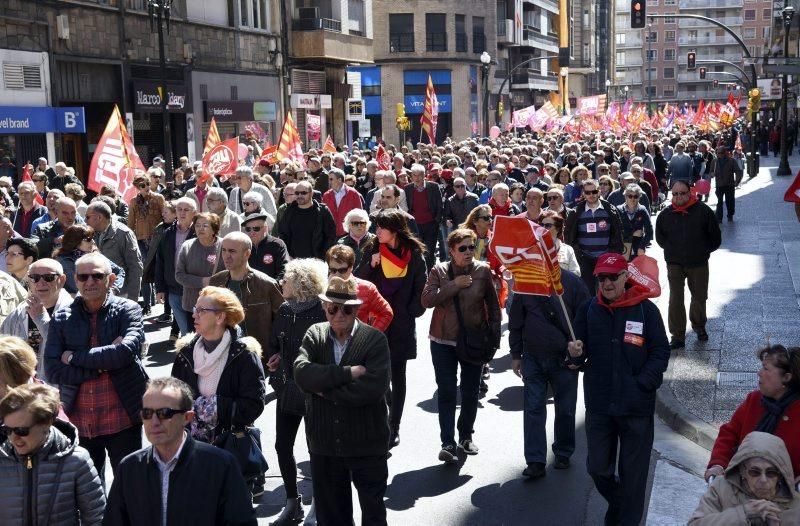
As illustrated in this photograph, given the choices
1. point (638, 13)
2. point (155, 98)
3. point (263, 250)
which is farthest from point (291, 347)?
point (155, 98)

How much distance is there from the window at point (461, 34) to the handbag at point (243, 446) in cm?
7012

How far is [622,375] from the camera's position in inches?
278

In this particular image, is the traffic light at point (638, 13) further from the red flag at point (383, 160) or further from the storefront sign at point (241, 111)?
the storefront sign at point (241, 111)

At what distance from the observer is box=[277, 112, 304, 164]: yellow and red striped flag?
24859 millimetres

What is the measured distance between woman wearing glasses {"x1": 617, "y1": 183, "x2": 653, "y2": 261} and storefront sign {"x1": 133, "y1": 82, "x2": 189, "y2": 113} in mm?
20468

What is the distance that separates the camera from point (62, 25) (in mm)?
29875

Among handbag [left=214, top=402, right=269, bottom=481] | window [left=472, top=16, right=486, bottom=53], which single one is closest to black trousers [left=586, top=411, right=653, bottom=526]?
handbag [left=214, top=402, right=269, bottom=481]

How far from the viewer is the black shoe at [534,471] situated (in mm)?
8422

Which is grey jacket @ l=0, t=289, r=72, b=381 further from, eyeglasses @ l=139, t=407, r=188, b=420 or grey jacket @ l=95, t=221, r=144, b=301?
grey jacket @ l=95, t=221, r=144, b=301

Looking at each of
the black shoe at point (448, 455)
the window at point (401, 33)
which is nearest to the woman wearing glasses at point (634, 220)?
the black shoe at point (448, 455)

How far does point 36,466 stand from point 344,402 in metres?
1.83

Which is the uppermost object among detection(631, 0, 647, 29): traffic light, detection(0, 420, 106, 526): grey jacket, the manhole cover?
detection(631, 0, 647, 29): traffic light

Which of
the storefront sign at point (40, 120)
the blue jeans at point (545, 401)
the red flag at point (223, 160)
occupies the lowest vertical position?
the blue jeans at point (545, 401)

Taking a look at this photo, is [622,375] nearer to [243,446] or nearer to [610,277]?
[610,277]
